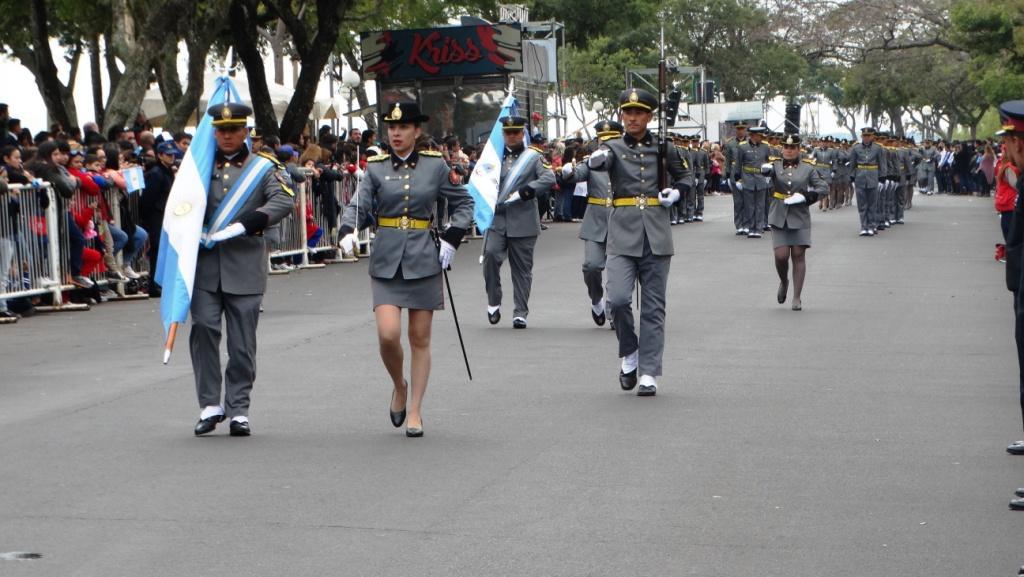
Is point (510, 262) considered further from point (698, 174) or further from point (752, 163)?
point (698, 174)

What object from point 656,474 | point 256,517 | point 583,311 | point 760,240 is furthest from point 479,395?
point 760,240

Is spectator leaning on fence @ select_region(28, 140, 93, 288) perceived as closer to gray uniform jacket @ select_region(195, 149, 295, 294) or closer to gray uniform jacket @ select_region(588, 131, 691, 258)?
gray uniform jacket @ select_region(588, 131, 691, 258)

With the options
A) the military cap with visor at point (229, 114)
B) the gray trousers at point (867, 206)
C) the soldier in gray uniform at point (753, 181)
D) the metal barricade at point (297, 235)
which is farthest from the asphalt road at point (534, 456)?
the gray trousers at point (867, 206)

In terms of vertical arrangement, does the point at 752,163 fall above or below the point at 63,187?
below

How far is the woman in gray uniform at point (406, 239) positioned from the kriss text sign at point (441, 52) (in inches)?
757

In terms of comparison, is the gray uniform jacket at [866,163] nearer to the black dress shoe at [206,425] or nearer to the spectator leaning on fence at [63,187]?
the spectator leaning on fence at [63,187]

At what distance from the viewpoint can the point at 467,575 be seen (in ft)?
19.0

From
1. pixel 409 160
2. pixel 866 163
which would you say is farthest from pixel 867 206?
pixel 409 160

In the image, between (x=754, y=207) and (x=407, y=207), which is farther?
(x=754, y=207)

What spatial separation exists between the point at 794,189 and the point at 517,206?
343 centimetres

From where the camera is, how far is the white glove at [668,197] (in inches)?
405

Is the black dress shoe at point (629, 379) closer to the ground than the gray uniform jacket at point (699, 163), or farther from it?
closer to the ground

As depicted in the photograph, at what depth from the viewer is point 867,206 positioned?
28.6 m

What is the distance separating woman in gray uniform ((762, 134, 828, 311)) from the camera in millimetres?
15875
